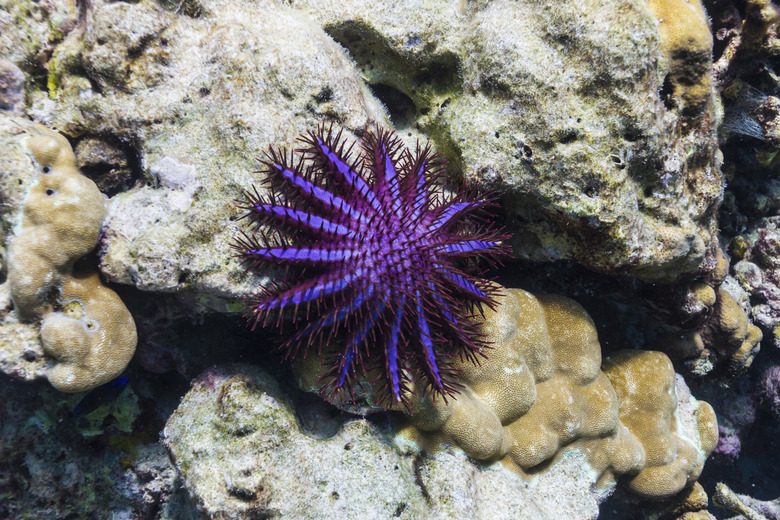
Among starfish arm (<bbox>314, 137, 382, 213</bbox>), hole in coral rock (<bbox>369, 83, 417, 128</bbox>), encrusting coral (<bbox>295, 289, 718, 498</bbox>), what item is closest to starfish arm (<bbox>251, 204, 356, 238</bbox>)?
starfish arm (<bbox>314, 137, 382, 213</bbox>)

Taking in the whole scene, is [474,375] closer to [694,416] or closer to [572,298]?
[572,298]

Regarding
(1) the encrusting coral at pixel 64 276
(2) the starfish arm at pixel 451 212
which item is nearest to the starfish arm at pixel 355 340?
(2) the starfish arm at pixel 451 212

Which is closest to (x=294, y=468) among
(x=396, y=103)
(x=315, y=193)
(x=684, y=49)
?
(x=315, y=193)

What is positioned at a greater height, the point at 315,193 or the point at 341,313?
the point at 315,193

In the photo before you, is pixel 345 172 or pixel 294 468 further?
pixel 294 468

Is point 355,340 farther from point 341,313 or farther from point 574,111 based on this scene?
point 574,111

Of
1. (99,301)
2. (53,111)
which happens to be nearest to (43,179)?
(53,111)

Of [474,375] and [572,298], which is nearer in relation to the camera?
[474,375]
